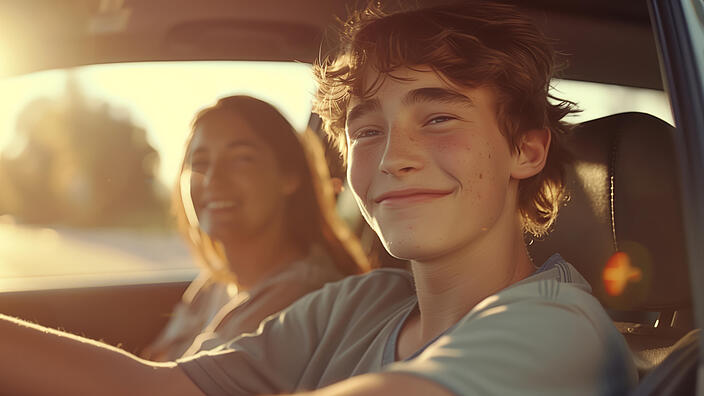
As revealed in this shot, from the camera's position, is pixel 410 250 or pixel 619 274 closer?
pixel 410 250

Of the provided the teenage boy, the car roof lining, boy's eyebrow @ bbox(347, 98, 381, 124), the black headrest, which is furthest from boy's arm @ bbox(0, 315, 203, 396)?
the car roof lining

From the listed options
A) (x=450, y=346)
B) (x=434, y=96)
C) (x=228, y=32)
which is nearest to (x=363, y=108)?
(x=434, y=96)

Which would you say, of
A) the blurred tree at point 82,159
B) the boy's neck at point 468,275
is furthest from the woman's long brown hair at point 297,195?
the boy's neck at point 468,275

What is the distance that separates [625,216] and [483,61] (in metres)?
0.51

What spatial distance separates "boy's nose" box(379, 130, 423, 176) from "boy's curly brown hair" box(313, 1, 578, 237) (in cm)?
13

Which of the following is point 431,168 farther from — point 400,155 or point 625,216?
point 625,216

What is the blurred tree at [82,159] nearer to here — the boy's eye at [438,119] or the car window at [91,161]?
the car window at [91,161]

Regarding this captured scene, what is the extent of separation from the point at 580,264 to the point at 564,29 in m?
0.61

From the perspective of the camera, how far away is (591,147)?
5.34 ft

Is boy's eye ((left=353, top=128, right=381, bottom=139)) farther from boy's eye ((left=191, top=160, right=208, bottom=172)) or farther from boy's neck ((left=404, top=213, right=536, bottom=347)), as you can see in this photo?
boy's eye ((left=191, top=160, right=208, bottom=172))

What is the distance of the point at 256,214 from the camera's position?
227cm

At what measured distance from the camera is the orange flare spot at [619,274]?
1513mm

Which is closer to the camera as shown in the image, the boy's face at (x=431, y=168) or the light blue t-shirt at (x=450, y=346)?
the light blue t-shirt at (x=450, y=346)

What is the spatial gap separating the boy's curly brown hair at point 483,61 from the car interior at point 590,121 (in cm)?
10
